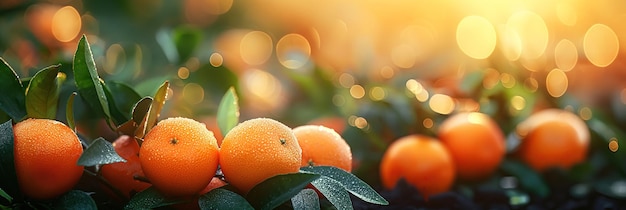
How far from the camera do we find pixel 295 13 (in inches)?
71.4

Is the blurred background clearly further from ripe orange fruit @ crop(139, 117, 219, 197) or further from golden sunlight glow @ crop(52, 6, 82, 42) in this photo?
ripe orange fruit @ crop(139, 117, 219, 197)

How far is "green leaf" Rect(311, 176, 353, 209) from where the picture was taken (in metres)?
0.61

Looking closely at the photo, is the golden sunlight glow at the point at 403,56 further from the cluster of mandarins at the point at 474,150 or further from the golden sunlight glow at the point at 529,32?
the cluster of mandarins at the point at 474,150

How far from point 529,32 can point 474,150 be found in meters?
0.49

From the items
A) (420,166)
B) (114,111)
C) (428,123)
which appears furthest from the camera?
(428,123)

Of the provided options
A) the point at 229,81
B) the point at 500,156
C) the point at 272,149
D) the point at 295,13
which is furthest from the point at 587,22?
the point at 272,149

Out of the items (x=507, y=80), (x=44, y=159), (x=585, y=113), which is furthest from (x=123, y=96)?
(x=585, y=113)

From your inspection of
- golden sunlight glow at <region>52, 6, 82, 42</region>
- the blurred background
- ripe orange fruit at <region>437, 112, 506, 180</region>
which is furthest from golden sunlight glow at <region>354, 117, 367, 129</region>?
golden sunlight glow at <region>52, 6, 82, 42</region>

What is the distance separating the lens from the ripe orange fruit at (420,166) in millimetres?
883

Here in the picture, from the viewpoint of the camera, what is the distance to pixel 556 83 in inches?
49.2

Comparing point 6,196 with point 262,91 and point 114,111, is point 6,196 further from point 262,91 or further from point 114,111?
point 262,91

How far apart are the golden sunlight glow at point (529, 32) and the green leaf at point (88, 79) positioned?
0.81 m

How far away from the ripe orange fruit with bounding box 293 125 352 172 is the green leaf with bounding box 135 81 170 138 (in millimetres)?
162

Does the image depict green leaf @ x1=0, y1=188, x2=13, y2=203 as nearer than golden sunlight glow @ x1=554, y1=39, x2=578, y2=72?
Yes
